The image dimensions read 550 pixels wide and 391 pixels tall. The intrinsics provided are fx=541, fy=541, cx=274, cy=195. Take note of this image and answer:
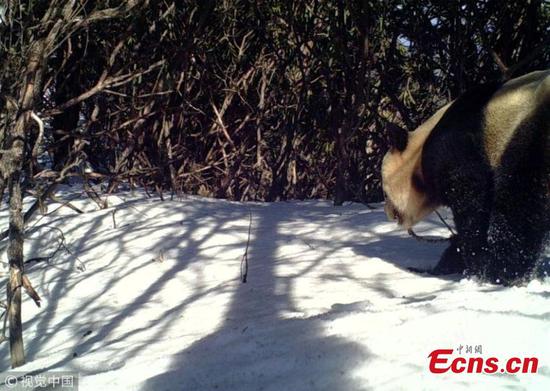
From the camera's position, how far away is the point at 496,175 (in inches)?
152

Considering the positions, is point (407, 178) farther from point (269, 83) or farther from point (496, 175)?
point (269, 83)

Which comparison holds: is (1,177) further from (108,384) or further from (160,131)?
(160,131)

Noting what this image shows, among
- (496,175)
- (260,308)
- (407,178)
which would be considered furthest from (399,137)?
(260,308)

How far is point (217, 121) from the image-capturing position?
1034cm

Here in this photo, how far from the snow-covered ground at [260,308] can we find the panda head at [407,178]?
43cm

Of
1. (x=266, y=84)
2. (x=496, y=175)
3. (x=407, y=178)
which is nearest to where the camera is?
(x=496, y=175)

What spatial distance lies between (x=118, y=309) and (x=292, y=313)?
1.64 m

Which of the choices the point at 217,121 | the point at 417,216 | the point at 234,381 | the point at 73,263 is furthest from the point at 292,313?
the point at 217,121

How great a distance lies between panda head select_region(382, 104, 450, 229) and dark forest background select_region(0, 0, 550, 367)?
2.55 m

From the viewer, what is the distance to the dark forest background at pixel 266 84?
790 centimetres

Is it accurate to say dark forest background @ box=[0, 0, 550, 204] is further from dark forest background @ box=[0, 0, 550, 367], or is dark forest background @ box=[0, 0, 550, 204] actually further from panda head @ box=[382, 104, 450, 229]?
panda head @ box=[382, 104, 450, 229]

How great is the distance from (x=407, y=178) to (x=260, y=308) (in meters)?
2.08

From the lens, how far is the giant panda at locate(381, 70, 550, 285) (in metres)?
3.72

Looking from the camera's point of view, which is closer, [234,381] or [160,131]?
[234,381]
